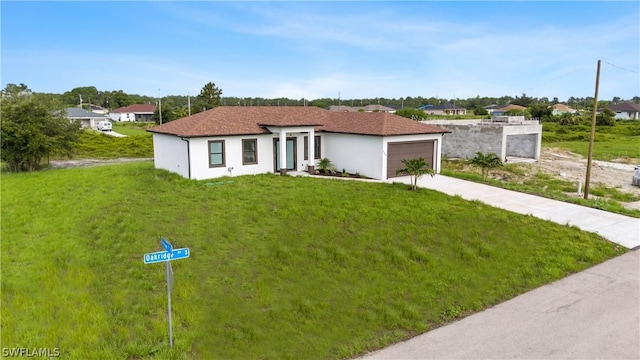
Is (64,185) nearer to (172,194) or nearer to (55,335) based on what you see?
(172,194)

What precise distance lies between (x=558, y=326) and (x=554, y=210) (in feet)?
30.2

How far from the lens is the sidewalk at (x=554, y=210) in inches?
589

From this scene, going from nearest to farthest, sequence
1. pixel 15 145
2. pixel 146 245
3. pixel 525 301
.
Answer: pixel 525 301 → pixel 146 245 → pixel 15 145

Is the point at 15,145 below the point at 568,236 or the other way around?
the other way around

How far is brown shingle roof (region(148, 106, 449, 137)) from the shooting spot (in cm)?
2142

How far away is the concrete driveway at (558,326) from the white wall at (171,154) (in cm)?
1535

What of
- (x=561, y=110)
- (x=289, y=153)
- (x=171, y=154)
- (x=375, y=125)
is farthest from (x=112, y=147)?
(x=561, y=110)

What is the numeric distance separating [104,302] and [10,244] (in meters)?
5.53

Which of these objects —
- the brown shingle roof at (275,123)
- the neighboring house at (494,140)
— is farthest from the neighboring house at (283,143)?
the neighboring house at (494,140)

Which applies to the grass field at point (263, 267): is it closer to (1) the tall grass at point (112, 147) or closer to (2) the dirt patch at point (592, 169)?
(2) the dirt patch at point (592, 169)

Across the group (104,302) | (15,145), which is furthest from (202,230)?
(15,145)

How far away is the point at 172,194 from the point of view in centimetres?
1803

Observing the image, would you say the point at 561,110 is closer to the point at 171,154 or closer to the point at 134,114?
the point at 134,114

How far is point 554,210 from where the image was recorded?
1700 centimetres
